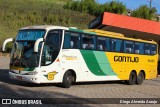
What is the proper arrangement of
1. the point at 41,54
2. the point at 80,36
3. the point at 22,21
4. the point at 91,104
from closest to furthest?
the point at 91,104 < the point at 41,54 < the point at 80,36 < the point at 22,21

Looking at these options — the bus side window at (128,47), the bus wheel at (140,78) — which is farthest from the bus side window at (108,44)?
the bus wheel at (140,78)

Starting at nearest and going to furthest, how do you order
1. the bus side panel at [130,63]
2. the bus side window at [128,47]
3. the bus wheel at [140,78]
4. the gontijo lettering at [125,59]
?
1. the bus side panel at [130,63]
2. the gontijo lettering at [125,59]
3. the bus side window at [128,47]
4. the bus wheel at [140,78]

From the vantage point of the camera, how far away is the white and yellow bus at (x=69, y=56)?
17.1m

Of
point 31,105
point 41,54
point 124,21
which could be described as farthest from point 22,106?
point 124,21

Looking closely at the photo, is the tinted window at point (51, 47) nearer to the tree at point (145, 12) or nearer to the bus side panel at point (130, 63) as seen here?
the bus side panel at point (130, 63)

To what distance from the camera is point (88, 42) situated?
19.9 metres

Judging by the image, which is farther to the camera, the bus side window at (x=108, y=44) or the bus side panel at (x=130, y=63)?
the bus side panel at (x=130, y=63)

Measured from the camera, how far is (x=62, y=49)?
58.8 feet

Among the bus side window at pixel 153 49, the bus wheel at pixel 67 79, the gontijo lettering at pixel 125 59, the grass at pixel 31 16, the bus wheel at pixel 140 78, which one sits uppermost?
the grass at pixel 31 16

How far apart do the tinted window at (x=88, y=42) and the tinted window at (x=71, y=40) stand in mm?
528

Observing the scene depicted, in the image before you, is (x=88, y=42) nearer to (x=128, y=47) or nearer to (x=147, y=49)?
(x=128, y=47)

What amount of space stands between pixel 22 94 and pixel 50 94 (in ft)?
3.85

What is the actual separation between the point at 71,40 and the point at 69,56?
74 centimetres

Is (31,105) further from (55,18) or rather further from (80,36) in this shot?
(55,18)
